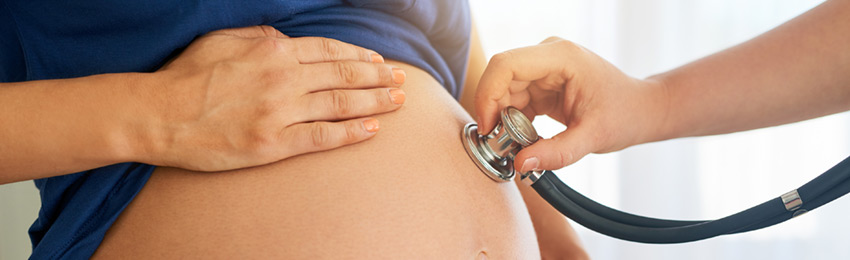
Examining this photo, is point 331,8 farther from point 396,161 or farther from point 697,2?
point 697,2

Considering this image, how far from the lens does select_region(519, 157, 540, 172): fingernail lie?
0.70 metres

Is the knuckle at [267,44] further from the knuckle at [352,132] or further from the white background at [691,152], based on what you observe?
the white background at [691,152]

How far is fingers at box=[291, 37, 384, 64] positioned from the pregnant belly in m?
0.08

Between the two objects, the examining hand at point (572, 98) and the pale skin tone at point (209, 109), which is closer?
the pale skin tone at point (209, 109)

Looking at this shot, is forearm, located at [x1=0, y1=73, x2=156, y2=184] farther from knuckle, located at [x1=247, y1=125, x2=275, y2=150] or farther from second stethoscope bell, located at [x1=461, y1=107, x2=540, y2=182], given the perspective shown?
second stethoscope bell, located at [x1=461, y1=107, x2=540, y2=182]

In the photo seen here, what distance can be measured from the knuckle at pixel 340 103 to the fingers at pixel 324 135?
1cm

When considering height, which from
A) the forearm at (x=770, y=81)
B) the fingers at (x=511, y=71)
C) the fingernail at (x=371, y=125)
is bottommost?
the fingernail at (x=371, y=125)

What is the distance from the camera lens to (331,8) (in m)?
0.75

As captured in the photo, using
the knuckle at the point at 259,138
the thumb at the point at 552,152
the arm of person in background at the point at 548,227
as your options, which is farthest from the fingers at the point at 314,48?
the arm of person in background at the point at 548,227

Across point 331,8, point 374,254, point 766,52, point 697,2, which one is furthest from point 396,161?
point 697,2

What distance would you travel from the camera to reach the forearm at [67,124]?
0.55m

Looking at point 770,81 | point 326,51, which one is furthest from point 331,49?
point 770,81

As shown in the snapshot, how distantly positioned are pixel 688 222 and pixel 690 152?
1395 millimetres

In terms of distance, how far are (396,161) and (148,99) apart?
0.87 feet
